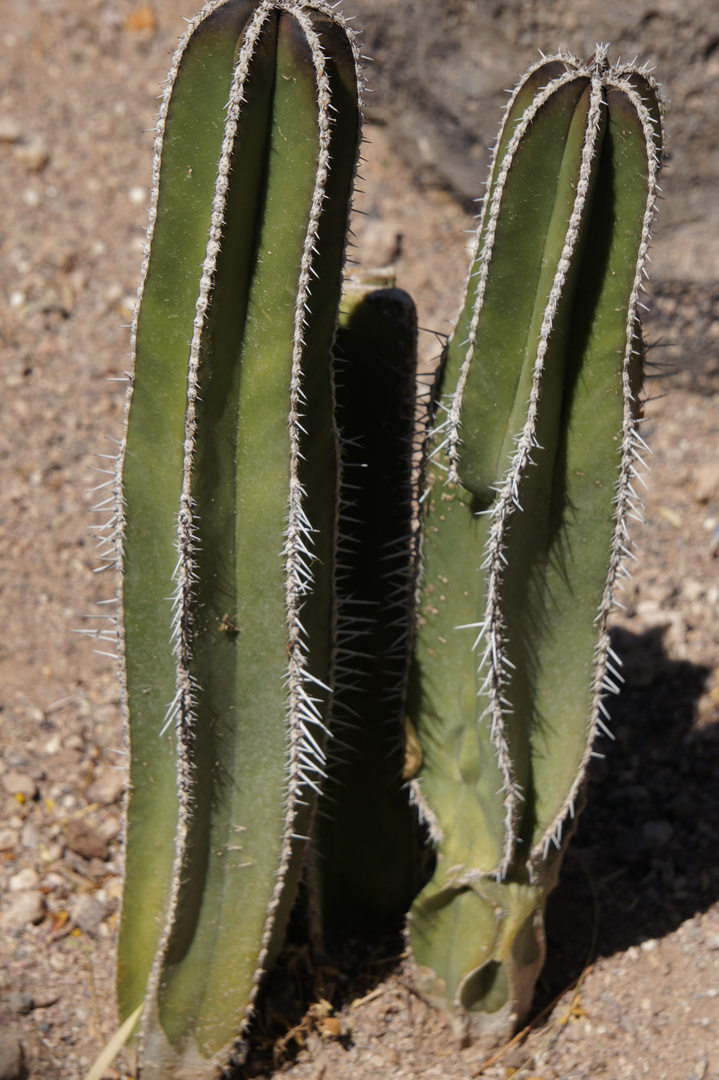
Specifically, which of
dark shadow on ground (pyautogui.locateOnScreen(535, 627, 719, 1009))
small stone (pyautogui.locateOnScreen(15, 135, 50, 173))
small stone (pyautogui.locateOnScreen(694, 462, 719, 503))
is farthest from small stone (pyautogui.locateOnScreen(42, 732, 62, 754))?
small stone (pyautogui.locateOnScreen(15, 135, 50, 173))

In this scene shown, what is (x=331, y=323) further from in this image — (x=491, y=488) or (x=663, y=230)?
(x=663, y=230)

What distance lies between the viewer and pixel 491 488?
1.63 meters

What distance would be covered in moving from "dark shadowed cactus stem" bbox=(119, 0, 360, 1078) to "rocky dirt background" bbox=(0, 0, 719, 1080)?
0.90ft

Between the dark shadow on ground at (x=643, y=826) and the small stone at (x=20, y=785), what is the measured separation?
1.24 meters

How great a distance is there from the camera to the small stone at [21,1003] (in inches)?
80.3

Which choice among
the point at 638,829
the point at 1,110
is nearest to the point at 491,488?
the point at 638,829

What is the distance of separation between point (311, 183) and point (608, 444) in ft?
1.97

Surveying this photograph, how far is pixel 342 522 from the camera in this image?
2043 millimetres

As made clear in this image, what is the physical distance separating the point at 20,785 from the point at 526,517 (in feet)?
4.87

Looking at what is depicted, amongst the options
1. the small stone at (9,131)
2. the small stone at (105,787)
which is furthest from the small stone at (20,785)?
the small stone at (9,131)

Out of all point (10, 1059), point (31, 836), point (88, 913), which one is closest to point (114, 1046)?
point (10, 1059)

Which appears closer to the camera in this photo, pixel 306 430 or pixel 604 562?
pixel 306 430

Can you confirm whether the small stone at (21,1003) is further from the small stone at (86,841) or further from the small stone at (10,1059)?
the small stone at (86,841)

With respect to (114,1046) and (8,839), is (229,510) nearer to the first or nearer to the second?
(114,1046)
